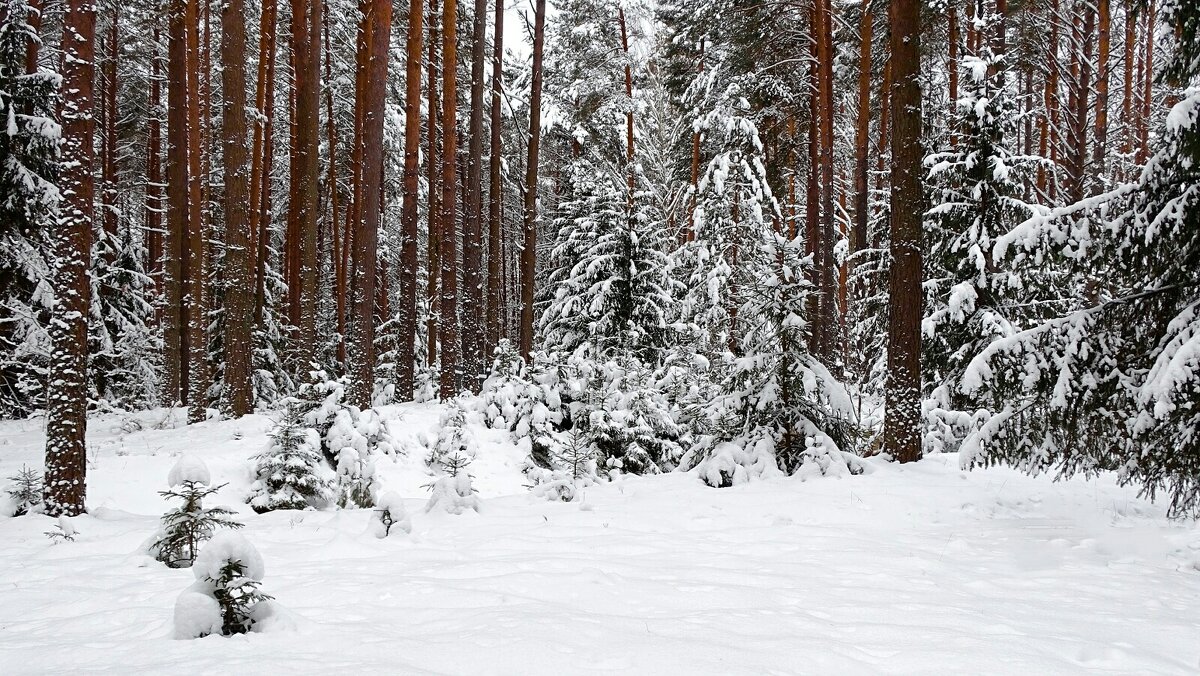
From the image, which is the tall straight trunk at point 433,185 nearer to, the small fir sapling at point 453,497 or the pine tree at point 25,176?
the pine tree at point 25,176

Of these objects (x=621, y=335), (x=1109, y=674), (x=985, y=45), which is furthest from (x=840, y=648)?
(x=621, y=335)

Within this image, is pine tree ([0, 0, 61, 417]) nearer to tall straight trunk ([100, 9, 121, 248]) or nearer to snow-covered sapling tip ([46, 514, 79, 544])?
snow-covered sapling tip ([46, 514, 79, 544])

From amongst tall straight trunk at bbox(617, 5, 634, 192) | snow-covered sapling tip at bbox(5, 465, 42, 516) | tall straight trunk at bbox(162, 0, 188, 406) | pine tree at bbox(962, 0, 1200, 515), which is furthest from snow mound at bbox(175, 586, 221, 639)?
tall straight trunk at bbox(617, 5, 634, 192)

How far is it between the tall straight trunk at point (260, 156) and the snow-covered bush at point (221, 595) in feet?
40.2

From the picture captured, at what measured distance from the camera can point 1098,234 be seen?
5.11m

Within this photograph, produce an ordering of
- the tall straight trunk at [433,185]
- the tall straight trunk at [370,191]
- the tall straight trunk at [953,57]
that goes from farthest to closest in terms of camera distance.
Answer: the tall straight trunk at [433,185], the tall straight trunk at [953,57], the tall straight trunk at [370,191]

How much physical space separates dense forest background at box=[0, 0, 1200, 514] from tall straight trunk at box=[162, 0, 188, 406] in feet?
0.22

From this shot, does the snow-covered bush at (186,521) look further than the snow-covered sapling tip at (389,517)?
No

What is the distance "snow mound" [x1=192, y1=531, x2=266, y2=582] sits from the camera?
3145 millimetres

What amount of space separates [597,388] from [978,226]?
22.3 feet

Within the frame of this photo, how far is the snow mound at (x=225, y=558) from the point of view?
314 cm

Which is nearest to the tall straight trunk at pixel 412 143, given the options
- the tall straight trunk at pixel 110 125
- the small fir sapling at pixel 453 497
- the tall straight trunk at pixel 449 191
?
the tall straight trunk at pixel 449 191

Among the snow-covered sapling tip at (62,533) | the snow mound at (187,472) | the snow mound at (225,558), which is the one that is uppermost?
the snow mound at (187,472)

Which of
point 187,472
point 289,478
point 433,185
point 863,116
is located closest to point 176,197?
point 433,185
